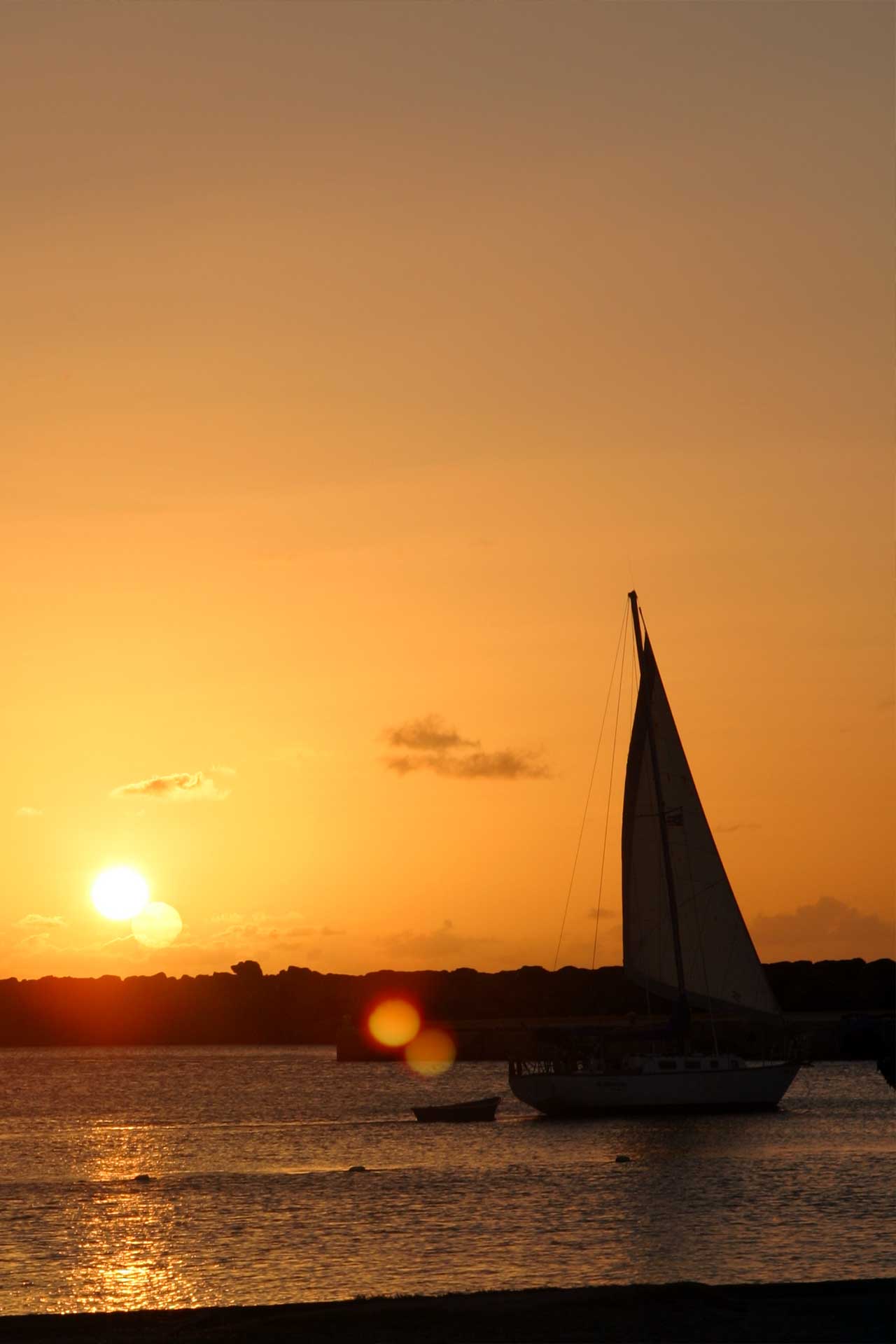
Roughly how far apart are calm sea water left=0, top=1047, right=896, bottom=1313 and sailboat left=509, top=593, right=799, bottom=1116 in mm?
1891

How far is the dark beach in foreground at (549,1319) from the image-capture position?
2530cm

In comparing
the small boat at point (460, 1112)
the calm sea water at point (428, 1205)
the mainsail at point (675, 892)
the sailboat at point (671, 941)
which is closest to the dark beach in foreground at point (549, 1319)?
the calm sea water at point (428, 1205)

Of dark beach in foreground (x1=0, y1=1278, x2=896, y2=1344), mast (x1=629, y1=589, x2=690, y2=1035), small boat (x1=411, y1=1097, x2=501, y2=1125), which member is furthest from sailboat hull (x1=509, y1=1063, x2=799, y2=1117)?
dark beach in foreground (x1=0, y1=1278, x2=896, y2=1344)

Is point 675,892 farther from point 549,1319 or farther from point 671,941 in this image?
point 549,1319

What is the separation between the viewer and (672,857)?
270 feet

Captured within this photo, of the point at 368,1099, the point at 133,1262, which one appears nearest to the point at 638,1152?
the point at 133,1262

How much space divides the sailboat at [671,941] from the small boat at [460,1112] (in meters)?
5.97

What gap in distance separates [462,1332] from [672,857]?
57813 mm

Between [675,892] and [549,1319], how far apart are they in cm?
5540

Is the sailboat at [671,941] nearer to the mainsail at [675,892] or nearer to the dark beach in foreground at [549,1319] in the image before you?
the mainsail at [675,892]

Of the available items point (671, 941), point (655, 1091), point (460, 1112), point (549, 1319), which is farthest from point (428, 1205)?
point (460, 1112)

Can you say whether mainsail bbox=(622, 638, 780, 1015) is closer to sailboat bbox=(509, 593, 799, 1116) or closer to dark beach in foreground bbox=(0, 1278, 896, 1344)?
sailboat bbox=(509, 593, 799, 1116)

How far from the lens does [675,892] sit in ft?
266

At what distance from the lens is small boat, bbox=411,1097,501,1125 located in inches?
3556
